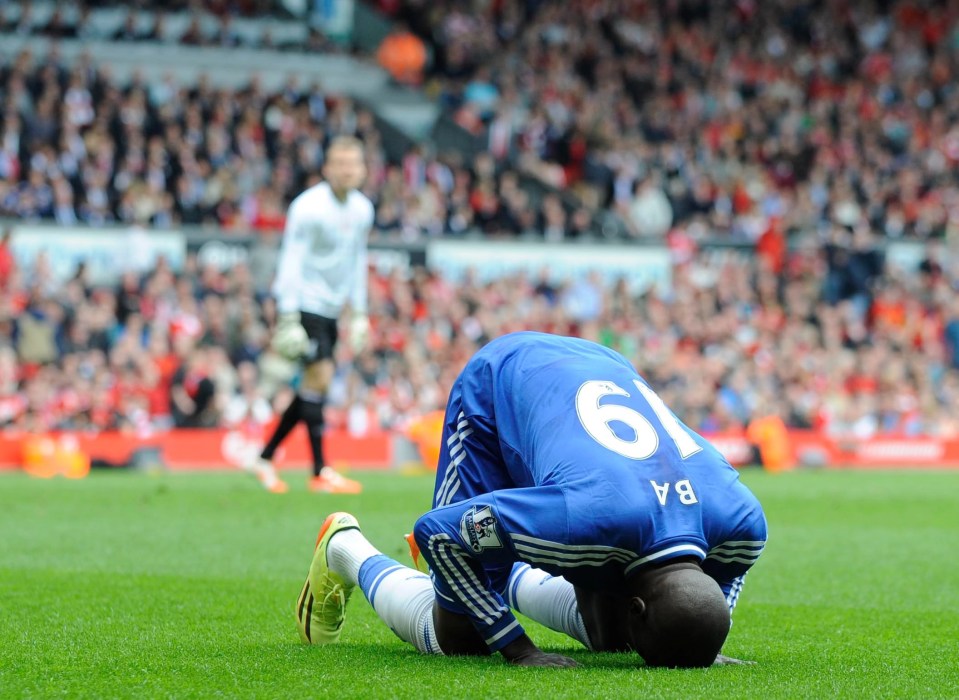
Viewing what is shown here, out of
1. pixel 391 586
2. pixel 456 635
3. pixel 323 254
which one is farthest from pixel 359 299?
pixel 456 635

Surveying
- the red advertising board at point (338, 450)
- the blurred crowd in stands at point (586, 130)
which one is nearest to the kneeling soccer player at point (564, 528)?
the red advertising board at point (338, 450)

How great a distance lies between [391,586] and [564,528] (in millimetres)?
879

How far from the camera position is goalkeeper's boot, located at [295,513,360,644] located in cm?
470

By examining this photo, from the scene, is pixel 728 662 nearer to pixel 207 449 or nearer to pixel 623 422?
pixel 623 422

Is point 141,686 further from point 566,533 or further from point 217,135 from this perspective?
point 217,135

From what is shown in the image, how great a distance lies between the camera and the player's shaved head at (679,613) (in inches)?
154

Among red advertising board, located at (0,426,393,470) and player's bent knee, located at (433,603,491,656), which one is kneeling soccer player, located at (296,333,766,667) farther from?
red advertising board, located at (0,426,393,470)

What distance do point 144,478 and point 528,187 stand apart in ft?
38.0

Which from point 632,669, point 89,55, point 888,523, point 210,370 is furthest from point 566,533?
point 89,55

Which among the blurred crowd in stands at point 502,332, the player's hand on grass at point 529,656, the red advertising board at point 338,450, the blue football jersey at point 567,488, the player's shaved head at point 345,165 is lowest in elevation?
the red advertising board at point 338,450

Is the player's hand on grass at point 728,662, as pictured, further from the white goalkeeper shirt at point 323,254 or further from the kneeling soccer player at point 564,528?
the white goalkeeper shirt at point 323,254

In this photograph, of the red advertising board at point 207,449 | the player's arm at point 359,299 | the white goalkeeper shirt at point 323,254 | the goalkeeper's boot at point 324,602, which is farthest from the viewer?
the red advertising board at point 207,449

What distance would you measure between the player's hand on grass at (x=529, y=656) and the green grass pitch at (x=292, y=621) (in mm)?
52

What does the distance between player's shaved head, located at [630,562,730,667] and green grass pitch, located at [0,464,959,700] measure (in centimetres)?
9
